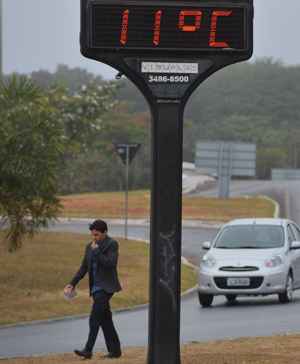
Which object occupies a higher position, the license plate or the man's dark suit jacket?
the man's dark suit jacket

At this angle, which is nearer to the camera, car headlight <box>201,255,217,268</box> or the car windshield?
car headlight <box>201,255,217,268</box>

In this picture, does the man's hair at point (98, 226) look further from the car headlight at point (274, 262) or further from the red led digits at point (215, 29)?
the car headlight at point (274, 262)

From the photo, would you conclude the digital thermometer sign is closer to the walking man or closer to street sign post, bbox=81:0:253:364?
street sign post, bbox=81:0:253:364

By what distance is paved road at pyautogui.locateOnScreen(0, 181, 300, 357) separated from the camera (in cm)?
1889

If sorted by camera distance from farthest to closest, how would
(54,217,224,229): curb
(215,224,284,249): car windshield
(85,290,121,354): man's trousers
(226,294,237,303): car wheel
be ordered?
(54,217,224,229): curb → (226,294,237,303): car wheel → (215,224,284,249): car windshield → (85,290,121,354): man's trousers

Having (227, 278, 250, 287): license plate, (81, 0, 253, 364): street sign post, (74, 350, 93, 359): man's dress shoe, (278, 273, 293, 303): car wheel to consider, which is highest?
(81, 0, 253, 364): street sign post

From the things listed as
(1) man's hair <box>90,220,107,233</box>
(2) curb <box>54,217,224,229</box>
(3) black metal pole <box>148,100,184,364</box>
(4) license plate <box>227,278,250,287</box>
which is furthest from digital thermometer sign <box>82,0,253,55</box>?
(2) curb <box>54,217,224,229</box>

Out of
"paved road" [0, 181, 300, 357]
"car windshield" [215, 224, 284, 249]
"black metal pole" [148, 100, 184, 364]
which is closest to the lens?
"black metal pole" [148, 100, 184, 364]

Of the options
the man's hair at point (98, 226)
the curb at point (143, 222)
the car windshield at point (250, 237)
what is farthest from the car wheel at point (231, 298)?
the curb at point (143, 222)

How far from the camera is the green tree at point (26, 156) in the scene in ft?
95.9

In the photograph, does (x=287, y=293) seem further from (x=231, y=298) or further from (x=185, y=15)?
(x=185, y=15)

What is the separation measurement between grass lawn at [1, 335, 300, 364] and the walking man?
0.23 meters

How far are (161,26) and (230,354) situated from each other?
413cm

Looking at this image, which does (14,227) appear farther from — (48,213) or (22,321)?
(22,321)
